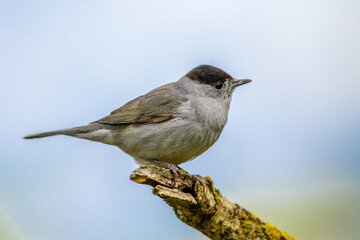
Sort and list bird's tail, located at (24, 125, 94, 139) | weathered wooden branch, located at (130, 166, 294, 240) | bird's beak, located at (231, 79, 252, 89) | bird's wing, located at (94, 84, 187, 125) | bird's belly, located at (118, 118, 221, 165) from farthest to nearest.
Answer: bird's beak, located at (231, 79, 252, 89) → bird's tail, located at (24, 125, 94, 139) → bird's wing, located at (94, 84, 187, 125) → bird's belly, located at (118, 118, 221, 165) → weathered wooden branch, located at (130, 166, 294, 240)

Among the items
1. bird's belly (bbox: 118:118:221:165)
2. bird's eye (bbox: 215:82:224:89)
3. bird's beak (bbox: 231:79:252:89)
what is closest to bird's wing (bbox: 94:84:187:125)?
bird's belly (bbox: 118:118:221:165)

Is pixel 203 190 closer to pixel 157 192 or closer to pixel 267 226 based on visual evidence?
pixel 157 192

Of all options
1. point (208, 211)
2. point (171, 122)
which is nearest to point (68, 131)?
point (171, 122)

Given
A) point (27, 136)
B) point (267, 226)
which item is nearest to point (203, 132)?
Result: point (267, 226)

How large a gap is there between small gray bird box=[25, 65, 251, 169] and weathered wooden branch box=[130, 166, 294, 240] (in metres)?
0.78

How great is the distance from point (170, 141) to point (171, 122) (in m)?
0.28

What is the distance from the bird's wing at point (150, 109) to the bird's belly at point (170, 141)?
15cm

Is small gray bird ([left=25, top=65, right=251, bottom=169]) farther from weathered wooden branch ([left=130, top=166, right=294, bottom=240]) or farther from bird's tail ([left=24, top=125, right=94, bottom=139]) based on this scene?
weathered wooden branch ([left=130, top=166, right=294, bottom=240])

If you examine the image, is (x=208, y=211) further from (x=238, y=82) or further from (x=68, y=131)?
(x=68, y=131)

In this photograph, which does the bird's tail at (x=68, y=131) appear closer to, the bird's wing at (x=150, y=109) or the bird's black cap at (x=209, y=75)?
the bird's wing at (x=150, y=109)

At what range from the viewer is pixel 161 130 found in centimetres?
544

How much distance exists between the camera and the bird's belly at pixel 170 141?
210 inches

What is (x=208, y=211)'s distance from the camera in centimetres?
452

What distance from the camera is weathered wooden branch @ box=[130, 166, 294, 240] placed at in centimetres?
428
